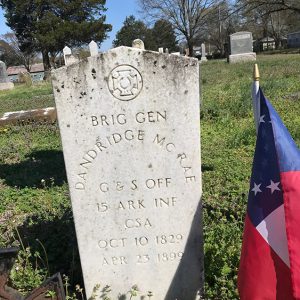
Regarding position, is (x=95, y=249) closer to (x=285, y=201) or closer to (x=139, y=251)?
(x=139, y=251)

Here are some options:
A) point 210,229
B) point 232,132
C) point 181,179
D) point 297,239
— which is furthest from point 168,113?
point 232,132

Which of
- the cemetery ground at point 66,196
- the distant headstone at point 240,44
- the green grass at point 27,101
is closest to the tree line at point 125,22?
the distant headstone at point 240,44

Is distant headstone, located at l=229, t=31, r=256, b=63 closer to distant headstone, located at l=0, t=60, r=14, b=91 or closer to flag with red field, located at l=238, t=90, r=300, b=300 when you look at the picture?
distant headstone, located at l=0, t=60, r=14, b=91

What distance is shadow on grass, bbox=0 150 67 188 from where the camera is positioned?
5.34m

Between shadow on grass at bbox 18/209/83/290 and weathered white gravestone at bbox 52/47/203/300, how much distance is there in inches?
17.7

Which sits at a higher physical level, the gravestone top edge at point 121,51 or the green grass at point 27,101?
the gravestone top edge at point 121,51

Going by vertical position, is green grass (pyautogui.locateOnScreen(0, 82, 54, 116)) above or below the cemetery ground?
above

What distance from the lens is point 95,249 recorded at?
9.05ft

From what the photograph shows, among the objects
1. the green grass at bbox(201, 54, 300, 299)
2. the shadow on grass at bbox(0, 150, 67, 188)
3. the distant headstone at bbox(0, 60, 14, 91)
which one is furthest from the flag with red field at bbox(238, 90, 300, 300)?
the distant headstone at bbox(0, 60, 14, 91)

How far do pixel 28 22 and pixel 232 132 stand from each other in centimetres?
3793

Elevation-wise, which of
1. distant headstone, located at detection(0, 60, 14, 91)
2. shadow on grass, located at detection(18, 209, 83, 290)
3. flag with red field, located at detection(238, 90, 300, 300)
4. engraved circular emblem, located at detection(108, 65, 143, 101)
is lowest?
shadow on grass, located at detection(18, 209, 83, 290)

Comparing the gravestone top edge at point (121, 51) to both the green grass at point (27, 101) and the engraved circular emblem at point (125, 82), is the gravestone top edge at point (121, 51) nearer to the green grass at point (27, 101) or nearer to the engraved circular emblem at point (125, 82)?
the engraved circular emblem at point (125, 82)

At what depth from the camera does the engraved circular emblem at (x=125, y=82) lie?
2.33 meters

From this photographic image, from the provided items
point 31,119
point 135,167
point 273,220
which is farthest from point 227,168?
point 31,119
